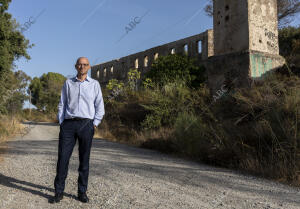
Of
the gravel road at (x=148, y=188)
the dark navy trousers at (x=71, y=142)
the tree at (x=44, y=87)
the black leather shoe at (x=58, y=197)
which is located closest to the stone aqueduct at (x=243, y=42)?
the gravel road at (x=148, y=188)

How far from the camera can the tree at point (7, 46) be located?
482 inches

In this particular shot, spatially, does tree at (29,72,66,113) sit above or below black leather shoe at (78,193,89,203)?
above

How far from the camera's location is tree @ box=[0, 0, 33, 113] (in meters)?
12.2

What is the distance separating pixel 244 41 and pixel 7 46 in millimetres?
11312

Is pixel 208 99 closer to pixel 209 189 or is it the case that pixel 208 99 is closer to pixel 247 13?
pixel 247 13

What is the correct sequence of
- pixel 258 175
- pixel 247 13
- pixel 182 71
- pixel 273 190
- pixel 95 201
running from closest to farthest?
pixel 95 201 → pixel 273 190 → pixel 258 175 → pixel 247 13 → pixel 182 71

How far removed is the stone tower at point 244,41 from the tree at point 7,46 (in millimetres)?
9462

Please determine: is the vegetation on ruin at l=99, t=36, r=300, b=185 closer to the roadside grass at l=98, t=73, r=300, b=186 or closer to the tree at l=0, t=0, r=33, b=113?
the roadside grass at l=98, t=73, r=300, b=186

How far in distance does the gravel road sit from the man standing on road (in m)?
0.27

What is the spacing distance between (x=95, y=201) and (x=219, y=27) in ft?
30.3

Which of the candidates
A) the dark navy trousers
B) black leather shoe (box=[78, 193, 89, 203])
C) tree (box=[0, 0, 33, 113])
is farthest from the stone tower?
tree (box=[0, 0, 33, 113])

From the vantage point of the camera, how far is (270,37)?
1011 cm

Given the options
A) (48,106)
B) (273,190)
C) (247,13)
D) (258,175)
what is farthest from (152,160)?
(48,106)

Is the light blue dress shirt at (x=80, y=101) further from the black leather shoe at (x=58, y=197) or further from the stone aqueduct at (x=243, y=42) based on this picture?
the stone aqueduct at (x=243, y=42)
